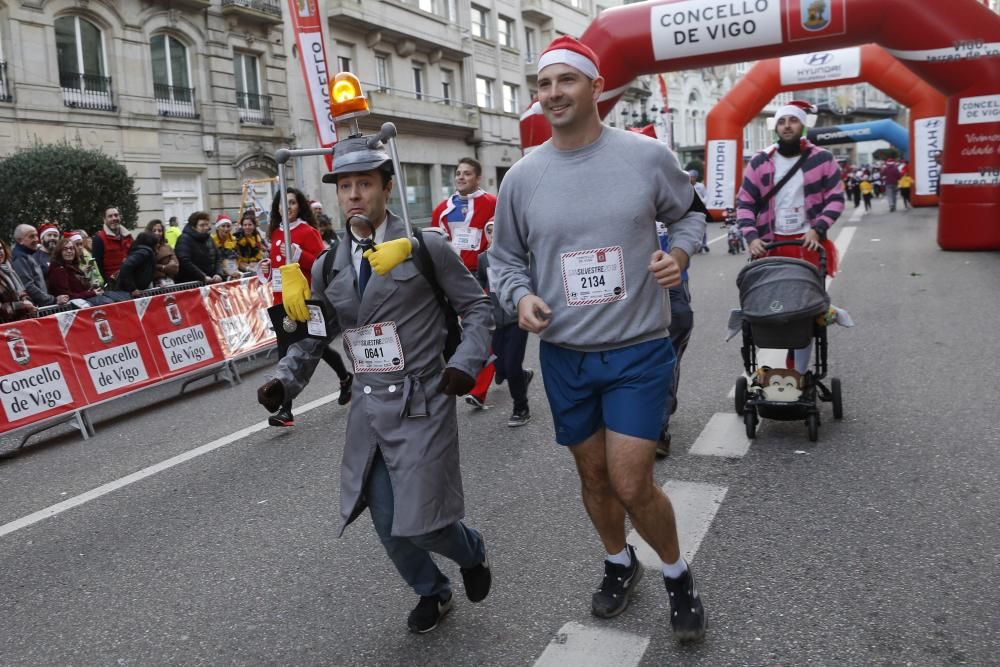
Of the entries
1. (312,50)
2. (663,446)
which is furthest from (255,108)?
(663,446)

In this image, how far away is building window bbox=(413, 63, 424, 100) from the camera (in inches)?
1312

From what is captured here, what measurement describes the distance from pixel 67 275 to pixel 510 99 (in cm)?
3211

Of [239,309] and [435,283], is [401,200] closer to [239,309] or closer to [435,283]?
[435,283]

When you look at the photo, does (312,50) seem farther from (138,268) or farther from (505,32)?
(505,32)

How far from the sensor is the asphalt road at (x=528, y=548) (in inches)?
119

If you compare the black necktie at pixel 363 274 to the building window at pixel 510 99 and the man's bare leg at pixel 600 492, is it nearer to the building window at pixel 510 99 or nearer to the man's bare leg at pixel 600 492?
the man's bare leg at pixel 600 492

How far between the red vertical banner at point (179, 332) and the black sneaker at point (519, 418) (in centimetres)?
393

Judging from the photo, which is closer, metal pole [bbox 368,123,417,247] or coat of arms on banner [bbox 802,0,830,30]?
metal pole [bbox 368,123,417,247]

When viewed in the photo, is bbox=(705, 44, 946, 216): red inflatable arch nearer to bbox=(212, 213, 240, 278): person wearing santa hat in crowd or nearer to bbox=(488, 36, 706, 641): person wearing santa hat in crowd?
bbox=(212, 213, 240, 278): person wearing santa hat in crowd

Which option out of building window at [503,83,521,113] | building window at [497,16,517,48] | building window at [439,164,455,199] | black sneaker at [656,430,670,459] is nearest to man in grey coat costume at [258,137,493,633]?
black sneaker at [656,430,670,459]

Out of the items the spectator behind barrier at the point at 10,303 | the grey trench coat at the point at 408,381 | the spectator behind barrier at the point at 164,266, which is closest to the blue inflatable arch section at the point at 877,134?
the spectator behind barrier at the point at 164,266

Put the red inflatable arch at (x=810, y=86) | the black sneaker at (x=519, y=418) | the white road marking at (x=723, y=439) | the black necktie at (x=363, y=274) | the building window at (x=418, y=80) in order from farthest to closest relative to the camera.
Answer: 1. the building window at (x=418, y=80)
2. the red inflatable arch at (x=810, y=86)
3. the black sneaker at (x=519, y=418)
4. the white road marking at (x=723, y=439)
5. the black necktie at (x=363, y=274)

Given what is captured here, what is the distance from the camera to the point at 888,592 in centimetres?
319

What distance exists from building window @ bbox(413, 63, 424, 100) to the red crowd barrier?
2484cm
